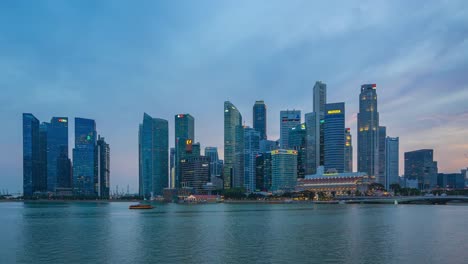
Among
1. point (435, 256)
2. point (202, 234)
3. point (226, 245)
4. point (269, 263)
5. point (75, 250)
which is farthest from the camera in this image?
point (202, 234)

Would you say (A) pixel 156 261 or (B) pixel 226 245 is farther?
(B) pixel 226 245

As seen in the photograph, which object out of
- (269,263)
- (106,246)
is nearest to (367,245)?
(269,263)

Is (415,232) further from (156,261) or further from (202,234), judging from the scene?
(156,261)

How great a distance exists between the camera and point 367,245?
59.3m

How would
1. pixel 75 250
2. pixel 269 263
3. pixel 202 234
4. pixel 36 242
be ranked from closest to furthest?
pixel 269 263 → pixel 75 250 → pixel 36 242 → pixel 202 234

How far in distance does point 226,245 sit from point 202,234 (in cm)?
1551

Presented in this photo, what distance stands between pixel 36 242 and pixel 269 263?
42.5 m

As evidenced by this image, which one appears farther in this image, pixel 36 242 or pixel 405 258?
pixel 36 242

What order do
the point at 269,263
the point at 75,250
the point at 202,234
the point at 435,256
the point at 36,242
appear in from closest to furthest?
the point at 269,263 < the point at 435,256 < the point at 75,250 < the point at 36,242 < the point at 202,234

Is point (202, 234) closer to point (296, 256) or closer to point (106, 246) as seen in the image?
point (106, 246)

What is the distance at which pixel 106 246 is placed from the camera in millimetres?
60875

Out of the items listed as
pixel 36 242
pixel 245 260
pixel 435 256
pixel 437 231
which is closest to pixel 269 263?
pixel 245 260

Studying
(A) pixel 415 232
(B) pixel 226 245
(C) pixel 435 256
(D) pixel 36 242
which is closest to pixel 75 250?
(D) pixel 36 242

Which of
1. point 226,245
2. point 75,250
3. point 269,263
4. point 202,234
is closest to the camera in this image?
point 269,263
